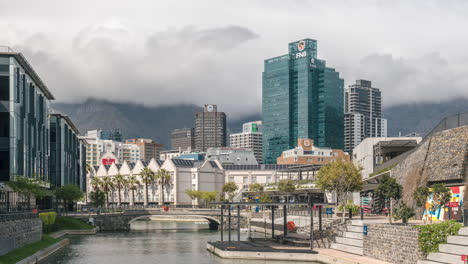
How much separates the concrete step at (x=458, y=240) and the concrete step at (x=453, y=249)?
309mm

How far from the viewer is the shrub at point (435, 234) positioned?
161 feet

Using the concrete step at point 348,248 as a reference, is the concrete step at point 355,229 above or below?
above


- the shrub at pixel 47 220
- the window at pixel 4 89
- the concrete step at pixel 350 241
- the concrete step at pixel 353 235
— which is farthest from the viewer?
the shrub at pixel 47 220

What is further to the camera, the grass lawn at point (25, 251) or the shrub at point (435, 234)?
the grass lawn at point (25, 251)

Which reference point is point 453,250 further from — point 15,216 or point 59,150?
point 59,150

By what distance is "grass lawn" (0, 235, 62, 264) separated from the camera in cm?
5778

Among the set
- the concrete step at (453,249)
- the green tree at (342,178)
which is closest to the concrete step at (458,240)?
the concrete step at (453,249)

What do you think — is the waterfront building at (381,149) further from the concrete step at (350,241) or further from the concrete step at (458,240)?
the concrete step at (458,240)

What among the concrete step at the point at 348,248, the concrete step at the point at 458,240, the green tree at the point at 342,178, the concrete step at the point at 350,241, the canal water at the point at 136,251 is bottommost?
the canal water at the point at 136,251

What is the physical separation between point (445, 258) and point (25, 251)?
4396cm

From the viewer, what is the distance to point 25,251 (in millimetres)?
67375

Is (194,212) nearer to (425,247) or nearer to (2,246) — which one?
(2,246)

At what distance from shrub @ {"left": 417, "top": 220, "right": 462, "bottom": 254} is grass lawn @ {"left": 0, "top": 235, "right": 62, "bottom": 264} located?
3639 cm

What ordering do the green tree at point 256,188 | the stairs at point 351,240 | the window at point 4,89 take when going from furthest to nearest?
1. the green tree at point 256,188
2. the window at point 4,89
3. the stairs at point 351,240
